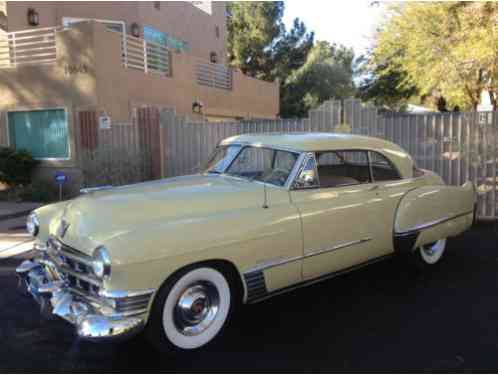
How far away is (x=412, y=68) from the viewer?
11.9 metres

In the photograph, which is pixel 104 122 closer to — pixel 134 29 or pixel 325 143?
pixel 134 29

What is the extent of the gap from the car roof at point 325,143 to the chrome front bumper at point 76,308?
6.98 ft

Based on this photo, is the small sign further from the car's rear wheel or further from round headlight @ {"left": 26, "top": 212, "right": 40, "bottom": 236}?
the car's rear wheel

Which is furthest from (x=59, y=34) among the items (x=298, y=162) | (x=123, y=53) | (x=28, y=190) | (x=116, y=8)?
(x=298, y=162)

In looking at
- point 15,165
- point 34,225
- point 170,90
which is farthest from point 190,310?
point 170,90

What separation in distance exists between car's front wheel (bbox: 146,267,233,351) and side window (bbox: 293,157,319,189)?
1.12m

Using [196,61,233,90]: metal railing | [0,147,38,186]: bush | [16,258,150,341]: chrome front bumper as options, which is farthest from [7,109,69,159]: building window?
[16,258,150,341]: chrome front bumper

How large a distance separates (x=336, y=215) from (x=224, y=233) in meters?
1.22

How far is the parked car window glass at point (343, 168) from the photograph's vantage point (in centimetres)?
418

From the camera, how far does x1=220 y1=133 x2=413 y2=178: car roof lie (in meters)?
4.16

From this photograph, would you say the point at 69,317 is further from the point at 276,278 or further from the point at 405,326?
the point at 405,326

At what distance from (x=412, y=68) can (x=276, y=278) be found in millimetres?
10253

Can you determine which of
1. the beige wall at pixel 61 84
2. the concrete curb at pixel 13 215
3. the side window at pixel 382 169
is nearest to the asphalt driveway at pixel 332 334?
the side window at pixel 382 169

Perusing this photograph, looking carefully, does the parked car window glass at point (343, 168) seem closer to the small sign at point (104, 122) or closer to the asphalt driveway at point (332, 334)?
the asphalt driveway at point (332, 334)
